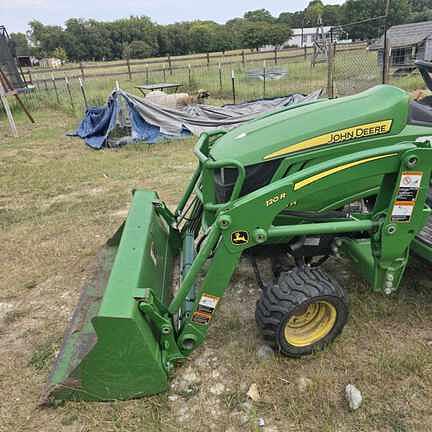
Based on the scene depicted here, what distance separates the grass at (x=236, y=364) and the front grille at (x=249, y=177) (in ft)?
3.19

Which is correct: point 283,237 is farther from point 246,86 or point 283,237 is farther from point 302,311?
point 246,86

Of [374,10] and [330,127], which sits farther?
[374,10]

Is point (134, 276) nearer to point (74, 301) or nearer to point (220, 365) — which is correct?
point (220, 365)

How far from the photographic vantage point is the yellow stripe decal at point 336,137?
2371mm

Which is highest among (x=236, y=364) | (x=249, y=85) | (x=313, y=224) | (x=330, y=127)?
(x=330, y=127)

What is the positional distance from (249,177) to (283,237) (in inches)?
16.3

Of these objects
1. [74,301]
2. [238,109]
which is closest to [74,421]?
[74,301]

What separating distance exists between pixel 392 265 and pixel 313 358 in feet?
2.37

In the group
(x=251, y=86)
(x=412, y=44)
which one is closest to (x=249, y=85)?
(x=251, y=86)

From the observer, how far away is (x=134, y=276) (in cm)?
235

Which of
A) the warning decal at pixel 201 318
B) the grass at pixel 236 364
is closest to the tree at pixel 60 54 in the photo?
the grass at pixel 236 364

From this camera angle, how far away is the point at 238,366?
251 cm

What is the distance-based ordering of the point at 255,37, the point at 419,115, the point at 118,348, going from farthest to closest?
the point at 255,37 < the point at 419,115 < the point at 118,348

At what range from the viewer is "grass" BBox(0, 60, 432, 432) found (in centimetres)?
216
